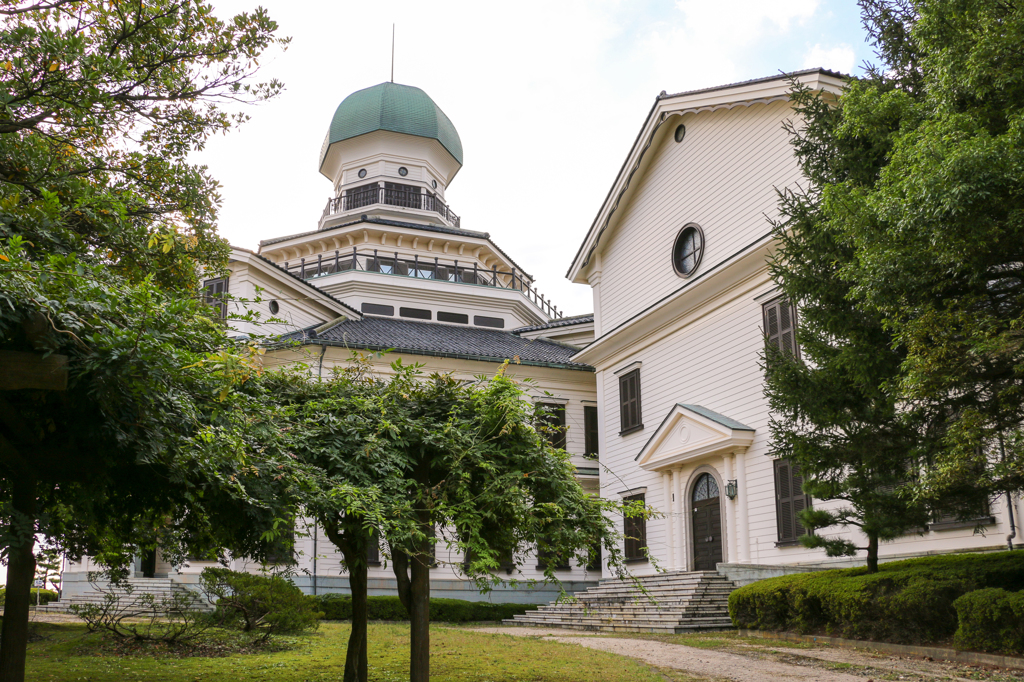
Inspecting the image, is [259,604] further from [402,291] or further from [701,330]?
[402,291]

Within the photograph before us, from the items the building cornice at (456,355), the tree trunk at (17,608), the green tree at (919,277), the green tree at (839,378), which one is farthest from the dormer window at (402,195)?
the tree trunk at (17,608)

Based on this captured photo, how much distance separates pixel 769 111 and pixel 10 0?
1643 cm

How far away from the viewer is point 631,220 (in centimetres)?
2539

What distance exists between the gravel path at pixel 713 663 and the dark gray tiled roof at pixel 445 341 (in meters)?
12.8

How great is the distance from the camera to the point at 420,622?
814 centimetres

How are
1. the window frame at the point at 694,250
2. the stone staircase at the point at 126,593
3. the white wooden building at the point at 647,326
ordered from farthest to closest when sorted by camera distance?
the stone staircase at the point at 126,593
the window frame at the point at 694,250
the white wooden building at the point at 647,326

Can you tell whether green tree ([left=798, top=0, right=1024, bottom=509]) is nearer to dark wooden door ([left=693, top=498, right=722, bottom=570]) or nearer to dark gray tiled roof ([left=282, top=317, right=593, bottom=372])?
dark wooden door ([left=693, top=498, right=722, bottom=570])

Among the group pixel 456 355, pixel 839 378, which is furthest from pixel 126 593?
pixel 839 378

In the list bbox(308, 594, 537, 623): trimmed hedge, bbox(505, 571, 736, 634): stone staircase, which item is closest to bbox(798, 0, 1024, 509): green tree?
bbox(505, 571, 736, 634): stone staircase

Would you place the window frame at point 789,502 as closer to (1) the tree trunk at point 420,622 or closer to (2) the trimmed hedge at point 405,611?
(2) the trimmed hedge at point 405,611

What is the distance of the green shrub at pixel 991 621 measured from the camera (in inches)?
385

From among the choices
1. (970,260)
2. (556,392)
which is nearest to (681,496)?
(556,392)

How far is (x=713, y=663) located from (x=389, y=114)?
32224 millimetres

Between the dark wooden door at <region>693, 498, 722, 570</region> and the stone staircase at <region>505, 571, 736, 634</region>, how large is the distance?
3.44ft
